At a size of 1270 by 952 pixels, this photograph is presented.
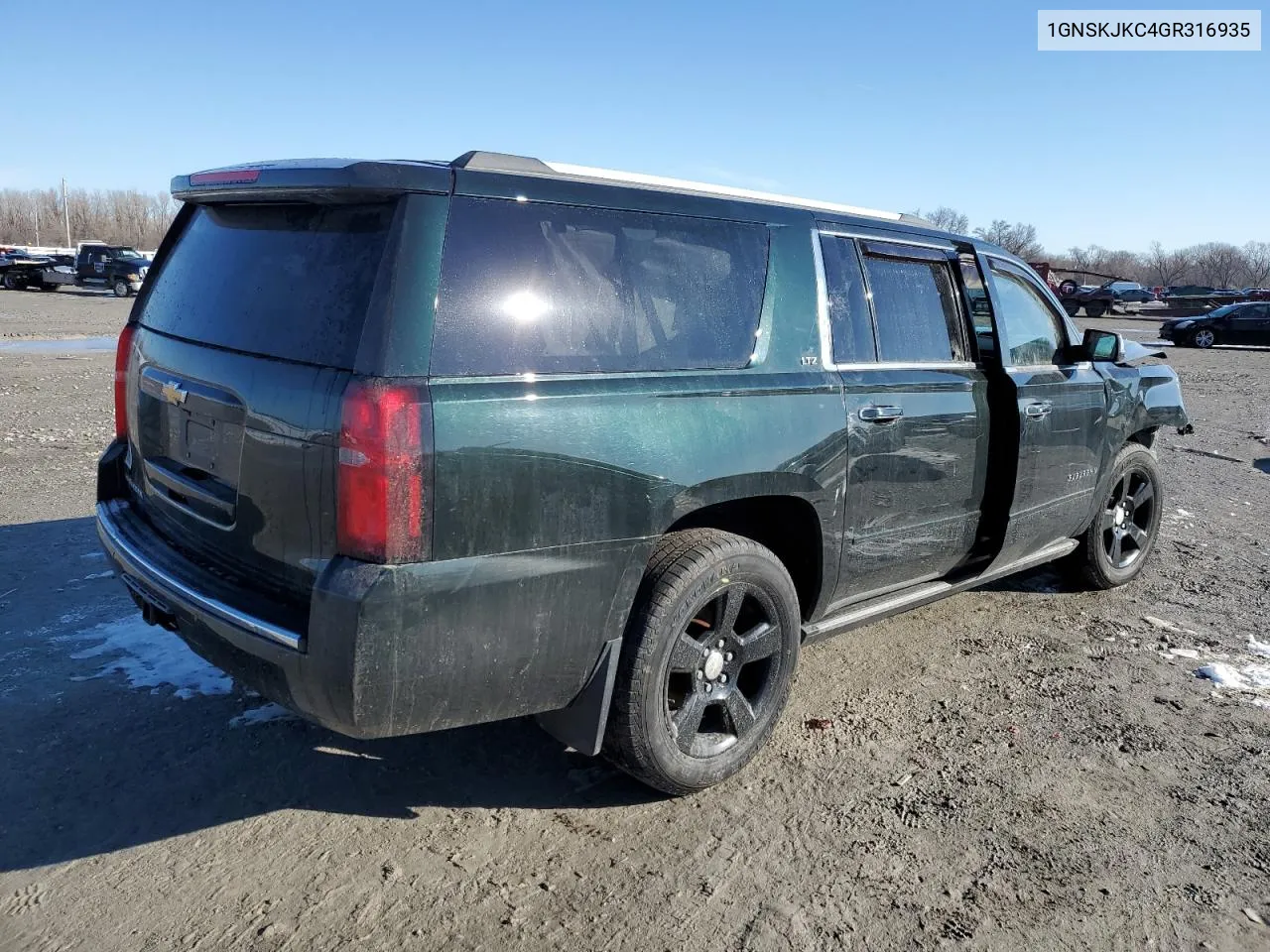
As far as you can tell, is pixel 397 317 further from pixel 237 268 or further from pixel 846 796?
pixel 846 796

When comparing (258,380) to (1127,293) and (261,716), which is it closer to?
(261,716)

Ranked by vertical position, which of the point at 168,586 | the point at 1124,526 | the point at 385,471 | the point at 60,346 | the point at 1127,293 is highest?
the point at 1127,293

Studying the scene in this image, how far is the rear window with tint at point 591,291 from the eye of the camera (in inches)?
101

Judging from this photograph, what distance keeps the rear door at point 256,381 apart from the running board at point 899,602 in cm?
195

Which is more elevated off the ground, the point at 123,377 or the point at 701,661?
the point at 123,377

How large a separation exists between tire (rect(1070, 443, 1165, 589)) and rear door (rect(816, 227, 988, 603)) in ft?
4.76

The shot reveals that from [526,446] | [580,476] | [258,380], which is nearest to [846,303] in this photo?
[580,476]

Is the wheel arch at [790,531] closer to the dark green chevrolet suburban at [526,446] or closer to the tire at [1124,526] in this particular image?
the dark green chevrolet suburban at [526,446]

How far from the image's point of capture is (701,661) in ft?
10.4

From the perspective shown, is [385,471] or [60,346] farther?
[60,346]

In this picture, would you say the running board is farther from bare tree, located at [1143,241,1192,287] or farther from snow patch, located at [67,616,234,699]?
bare tree, located at [1143,241,1192,287]

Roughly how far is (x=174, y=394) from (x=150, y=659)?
60.7 inches

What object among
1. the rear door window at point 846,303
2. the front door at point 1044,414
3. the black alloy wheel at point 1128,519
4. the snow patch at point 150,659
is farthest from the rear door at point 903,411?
the snow patch at point 150,659

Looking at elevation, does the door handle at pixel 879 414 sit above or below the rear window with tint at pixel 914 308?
below
